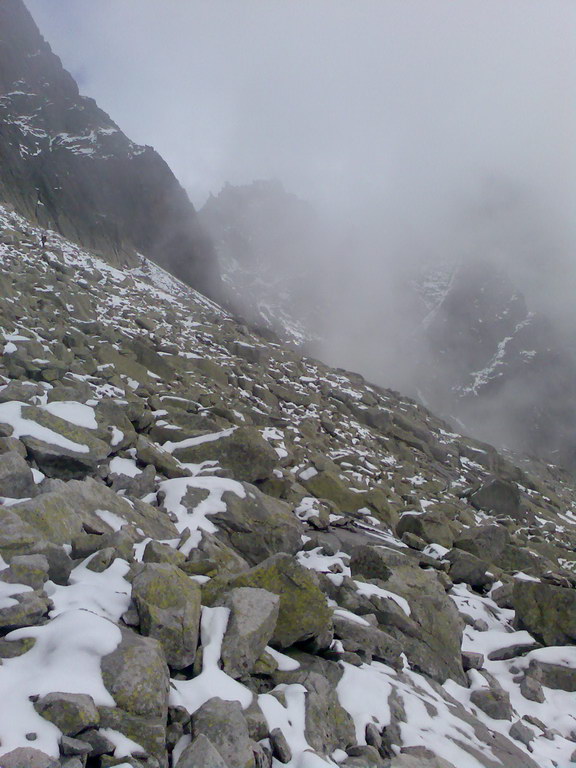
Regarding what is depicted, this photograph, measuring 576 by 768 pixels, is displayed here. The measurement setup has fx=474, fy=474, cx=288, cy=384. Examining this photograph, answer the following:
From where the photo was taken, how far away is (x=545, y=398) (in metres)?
191

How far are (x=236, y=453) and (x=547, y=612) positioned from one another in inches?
313

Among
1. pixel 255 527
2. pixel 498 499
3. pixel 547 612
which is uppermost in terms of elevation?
pixel 498 499

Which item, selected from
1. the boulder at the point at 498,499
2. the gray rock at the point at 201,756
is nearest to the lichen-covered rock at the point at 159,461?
the gray rock at the point at 201,756

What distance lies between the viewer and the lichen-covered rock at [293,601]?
6.36 meters

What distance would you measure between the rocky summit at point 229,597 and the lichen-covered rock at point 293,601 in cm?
3

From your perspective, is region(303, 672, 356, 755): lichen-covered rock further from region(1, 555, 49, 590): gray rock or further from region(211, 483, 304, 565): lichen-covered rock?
region(211, 483, 304, 565): lichen-covered rock

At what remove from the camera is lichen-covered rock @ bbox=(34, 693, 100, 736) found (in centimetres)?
366

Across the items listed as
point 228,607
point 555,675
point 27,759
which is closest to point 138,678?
point 27,759

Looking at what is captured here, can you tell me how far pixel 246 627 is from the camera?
5570mm

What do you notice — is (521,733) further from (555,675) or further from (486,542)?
(486,542)

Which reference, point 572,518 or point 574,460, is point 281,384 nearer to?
point 572,518

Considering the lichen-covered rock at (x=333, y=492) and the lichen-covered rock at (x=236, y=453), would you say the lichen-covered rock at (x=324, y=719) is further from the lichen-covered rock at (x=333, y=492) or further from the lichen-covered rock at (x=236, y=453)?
the lichen-covered rock at (x=333, y=492)

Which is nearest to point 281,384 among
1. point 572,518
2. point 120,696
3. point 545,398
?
point 572,518

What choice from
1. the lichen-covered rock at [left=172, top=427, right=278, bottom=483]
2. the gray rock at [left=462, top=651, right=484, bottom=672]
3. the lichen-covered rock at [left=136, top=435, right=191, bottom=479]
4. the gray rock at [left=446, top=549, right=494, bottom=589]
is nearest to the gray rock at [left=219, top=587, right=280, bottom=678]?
the gray rock at [left=462, top=651, right=484, bottom=672]
